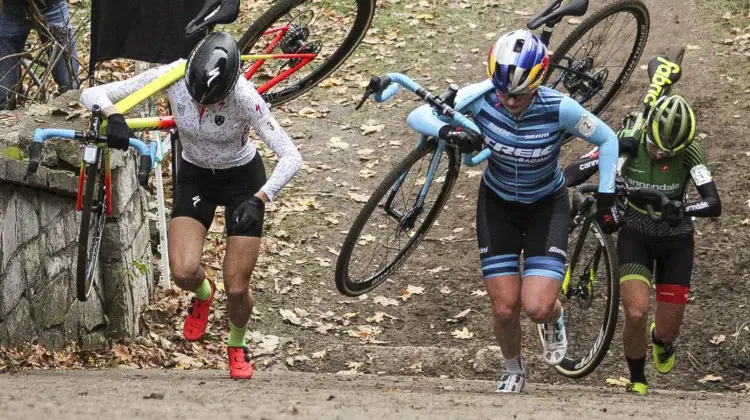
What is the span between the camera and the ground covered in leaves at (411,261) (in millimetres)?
8555

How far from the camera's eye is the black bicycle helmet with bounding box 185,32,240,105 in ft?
20.7

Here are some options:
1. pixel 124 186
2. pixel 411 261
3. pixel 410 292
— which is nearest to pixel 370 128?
pixel 411 261

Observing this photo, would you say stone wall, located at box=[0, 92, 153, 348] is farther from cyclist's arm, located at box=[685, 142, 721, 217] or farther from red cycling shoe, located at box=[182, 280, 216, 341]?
cyclist's arm, located at box=[685, 142, 721, 217]

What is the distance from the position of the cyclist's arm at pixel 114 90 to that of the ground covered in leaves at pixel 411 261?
1846 mm

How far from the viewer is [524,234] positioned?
6.87m

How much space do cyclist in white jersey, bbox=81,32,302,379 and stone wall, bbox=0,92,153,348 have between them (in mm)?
1100

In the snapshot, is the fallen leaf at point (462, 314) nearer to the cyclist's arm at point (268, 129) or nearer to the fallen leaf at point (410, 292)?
the fallen leaf at point (410, 292)

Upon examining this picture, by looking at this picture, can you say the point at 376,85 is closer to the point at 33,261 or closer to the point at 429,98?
the point at 429,98

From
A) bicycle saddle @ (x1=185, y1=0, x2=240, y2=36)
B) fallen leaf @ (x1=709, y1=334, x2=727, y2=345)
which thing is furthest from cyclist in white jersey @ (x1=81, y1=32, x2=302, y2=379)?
fallen leaf @ (x1=709, y1=334, x2=727, y2=345)

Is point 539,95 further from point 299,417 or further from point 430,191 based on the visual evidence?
point 299,417

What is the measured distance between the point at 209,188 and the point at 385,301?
9.51 feet

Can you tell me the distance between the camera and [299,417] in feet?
15.9

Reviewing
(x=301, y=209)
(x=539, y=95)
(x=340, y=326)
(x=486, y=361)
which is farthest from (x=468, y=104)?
(x=301, y=209)

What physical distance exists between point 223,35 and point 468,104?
1.55 meters
